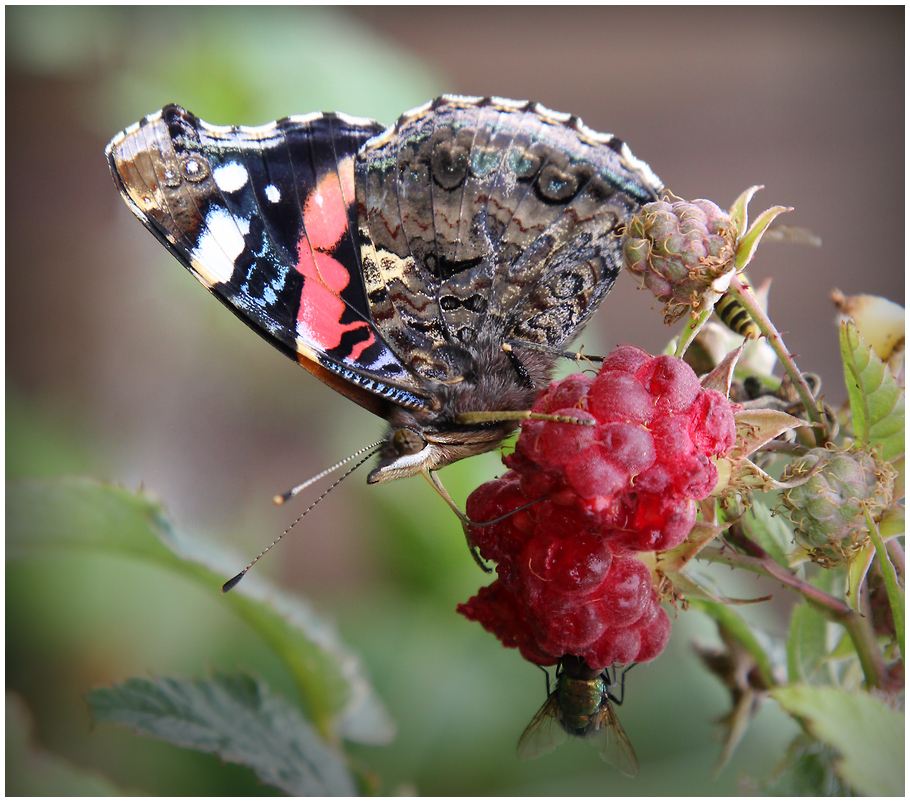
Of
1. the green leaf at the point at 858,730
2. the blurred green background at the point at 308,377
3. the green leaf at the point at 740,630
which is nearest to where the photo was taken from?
the green leaf at the point at 858,730

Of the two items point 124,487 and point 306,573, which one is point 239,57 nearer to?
point 124,487

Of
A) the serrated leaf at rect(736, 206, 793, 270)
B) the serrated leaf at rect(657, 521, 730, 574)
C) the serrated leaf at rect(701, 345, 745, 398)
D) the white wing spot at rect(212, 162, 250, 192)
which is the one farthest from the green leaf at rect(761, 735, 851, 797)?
the white wing spot at rect(212, 162, 250, 192)

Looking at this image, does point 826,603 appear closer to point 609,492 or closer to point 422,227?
point 609,492

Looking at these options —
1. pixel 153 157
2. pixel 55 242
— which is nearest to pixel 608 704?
pixel 153 157

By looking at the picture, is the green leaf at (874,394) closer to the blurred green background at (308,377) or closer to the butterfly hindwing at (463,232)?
the blurred green background at (308,377)

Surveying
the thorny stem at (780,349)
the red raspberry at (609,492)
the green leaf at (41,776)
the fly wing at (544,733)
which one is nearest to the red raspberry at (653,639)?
the red raspberry at (609,492)
